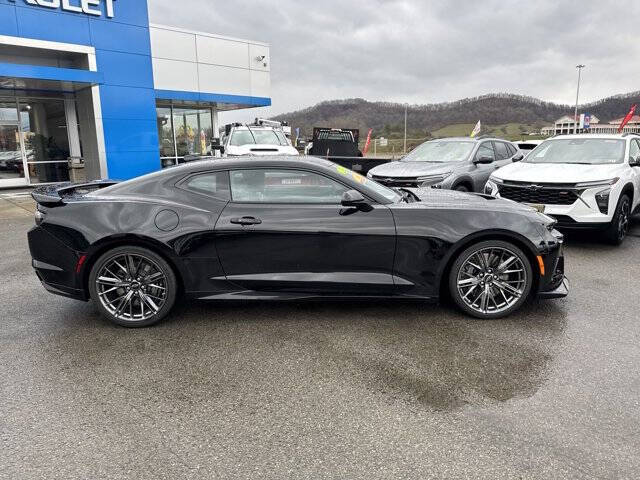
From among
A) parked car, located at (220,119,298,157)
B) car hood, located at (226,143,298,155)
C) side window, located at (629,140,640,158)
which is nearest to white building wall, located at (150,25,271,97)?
parked car, located at (220,119,298,157)

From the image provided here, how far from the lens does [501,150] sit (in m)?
10.9

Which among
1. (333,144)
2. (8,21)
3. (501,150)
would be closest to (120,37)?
(8,21)

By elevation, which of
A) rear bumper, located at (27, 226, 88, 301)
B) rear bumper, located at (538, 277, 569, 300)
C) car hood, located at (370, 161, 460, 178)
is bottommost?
rear bumper, located at (538, 277, 569, 300)

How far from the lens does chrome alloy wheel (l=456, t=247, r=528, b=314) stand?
423 cm

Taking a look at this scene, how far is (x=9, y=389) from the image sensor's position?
319 centimetres

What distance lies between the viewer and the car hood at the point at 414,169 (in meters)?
9.12

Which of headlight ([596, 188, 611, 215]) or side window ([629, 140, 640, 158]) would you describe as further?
side window ([629, 140, 640, 158])

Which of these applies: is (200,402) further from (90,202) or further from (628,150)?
(628,150)

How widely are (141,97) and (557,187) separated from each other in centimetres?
1451

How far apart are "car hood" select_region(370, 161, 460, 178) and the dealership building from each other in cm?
1038

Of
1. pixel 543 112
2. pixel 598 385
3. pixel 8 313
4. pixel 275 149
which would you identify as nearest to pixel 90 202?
pixel 8 313

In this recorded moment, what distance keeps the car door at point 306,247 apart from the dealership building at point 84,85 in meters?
12.5

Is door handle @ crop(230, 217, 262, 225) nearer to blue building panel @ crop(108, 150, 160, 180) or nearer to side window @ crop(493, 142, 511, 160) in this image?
side window @ crop(493, 142, 511, 160)

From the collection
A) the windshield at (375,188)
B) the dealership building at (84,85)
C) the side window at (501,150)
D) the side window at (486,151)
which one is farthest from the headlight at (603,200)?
the dealership building at (84,85)
